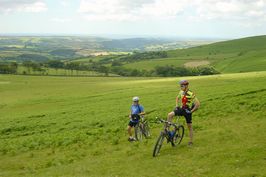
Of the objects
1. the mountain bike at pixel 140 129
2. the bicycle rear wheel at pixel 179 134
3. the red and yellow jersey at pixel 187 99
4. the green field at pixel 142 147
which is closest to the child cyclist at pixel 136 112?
the mountain bike at pixel 140 129

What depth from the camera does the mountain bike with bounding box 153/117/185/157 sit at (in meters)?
16.0

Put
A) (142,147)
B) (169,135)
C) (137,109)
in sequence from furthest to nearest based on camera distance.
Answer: (137,109) → (142,147) → (169,135)

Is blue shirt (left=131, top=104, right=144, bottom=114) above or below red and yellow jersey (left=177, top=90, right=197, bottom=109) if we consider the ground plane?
below

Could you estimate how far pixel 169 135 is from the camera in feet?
54.6

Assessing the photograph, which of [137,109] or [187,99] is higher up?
[187,99]

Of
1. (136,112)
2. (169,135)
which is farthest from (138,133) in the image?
(169,135)

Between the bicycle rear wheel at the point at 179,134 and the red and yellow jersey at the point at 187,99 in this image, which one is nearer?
the red and yellow jersey at the point at 187,99

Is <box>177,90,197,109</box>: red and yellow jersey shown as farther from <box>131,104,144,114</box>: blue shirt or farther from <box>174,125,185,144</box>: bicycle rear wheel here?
<box>131,104,144,114</box>: blue shirt

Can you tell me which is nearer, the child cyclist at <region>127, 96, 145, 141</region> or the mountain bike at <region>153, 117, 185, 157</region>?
the mountain bike at <region>153, 117, 185, 157</region>

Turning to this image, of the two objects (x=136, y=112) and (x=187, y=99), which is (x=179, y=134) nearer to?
(x=187, y=99)

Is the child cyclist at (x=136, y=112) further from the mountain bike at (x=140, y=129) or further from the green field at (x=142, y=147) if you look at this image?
the green field at (x=142, y=147)

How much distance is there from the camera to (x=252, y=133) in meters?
19.2

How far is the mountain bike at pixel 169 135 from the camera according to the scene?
16.0 m

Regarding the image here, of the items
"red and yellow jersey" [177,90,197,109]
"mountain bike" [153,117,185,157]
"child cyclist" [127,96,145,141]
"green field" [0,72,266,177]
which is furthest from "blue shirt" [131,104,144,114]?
"red and yellow jersey" [177,90,197,109]
